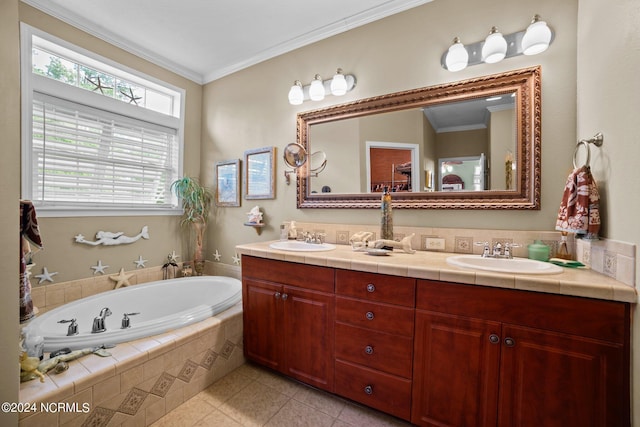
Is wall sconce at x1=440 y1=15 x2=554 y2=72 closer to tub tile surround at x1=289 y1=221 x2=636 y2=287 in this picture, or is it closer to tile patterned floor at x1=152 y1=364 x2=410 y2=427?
tub tile surround at x1=289 y1=221 x2=636 y2=287

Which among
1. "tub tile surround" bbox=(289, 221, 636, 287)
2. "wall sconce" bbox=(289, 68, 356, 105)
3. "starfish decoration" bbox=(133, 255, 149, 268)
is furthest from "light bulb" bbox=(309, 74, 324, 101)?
"starfish decoration" bbox=(133, 255, 149, 268)

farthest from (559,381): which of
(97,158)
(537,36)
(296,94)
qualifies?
(97,158)

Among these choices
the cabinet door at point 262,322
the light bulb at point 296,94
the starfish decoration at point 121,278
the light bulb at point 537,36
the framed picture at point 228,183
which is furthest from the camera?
the framed picture at point 228,183

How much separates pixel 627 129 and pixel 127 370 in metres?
2.53

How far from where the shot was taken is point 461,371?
1217 millimetres

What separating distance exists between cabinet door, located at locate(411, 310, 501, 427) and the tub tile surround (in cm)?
52

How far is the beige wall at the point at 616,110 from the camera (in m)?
0.97

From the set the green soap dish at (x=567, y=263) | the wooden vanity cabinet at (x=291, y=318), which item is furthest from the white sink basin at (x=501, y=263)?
the wooden vanity cabinet at (x=291, y=318)

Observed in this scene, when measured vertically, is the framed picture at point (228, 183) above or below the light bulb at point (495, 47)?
below

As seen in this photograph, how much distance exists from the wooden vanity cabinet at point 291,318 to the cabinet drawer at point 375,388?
0.08 metres

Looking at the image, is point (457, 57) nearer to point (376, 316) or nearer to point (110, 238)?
point (376, 316)

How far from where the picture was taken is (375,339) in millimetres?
1426

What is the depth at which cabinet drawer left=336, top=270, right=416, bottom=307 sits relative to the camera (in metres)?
1.33

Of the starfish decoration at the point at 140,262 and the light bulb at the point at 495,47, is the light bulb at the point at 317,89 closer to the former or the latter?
the light bulb at the point at 495,47
